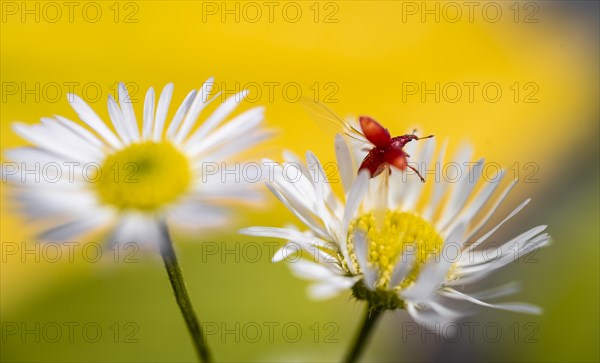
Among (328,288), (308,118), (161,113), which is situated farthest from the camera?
(308,118)

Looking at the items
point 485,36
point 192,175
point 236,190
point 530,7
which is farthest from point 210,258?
point 530,7

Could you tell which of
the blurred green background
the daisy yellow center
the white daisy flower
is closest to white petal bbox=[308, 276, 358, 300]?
the white daisy flower

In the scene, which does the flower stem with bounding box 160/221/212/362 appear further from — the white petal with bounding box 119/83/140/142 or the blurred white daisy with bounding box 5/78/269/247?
the white petal with bounding box 119/83/140/142

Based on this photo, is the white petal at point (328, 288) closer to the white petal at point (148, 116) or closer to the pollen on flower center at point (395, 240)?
the pollen on flower center at point (395, 240)

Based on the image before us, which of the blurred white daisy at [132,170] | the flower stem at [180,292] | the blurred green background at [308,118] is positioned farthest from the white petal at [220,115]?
the blurred green background at [308,118]

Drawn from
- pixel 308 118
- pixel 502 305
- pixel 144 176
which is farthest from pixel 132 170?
pixel 308 118

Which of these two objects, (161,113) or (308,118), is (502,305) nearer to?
(161,113)

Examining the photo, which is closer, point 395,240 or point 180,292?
point 180,292

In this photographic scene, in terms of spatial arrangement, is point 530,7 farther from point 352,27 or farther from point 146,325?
point 146,325
